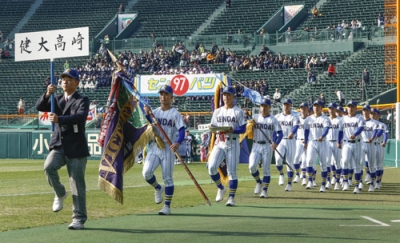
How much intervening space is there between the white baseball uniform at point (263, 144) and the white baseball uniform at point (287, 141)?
299 cm

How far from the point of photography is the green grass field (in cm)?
1123

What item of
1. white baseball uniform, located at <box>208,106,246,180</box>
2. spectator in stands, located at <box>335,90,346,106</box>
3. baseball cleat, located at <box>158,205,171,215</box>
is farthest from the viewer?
spectator in stands, located at <box>335,90,346,106</box>

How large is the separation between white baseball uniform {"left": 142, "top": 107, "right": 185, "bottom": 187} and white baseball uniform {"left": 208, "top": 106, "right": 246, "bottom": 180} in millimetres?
1621

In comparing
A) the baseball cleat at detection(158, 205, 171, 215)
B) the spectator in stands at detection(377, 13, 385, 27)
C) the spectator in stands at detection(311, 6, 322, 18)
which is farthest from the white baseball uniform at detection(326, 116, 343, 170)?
the spectator in stands at detection(311, 6, 322, 18)

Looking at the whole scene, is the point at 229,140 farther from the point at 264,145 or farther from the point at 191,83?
the point at 191,83

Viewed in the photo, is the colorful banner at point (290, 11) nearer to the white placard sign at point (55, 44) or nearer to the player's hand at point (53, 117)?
the white placard sign at point (55, 44)

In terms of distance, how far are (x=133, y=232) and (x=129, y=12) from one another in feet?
→ 166

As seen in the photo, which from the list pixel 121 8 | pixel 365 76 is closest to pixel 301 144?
pixel 365 76

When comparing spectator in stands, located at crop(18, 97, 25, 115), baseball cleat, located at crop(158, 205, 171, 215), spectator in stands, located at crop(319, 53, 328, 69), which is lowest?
baseball cleat, located at crop(158, 205, 171, 215)

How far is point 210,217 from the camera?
13.7 metres

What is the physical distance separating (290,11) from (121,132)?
40497mm

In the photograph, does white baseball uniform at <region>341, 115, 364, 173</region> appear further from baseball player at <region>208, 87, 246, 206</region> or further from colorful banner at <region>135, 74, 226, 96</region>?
colorful banner at <region>135, 74, 226, 96</region>

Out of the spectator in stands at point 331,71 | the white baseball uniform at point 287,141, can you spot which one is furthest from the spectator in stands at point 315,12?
the white baseball uniform at point 287,141

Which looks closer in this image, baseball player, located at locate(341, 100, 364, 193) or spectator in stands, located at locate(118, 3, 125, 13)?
baseball player, located at locate(341, 100, 364, 193)
